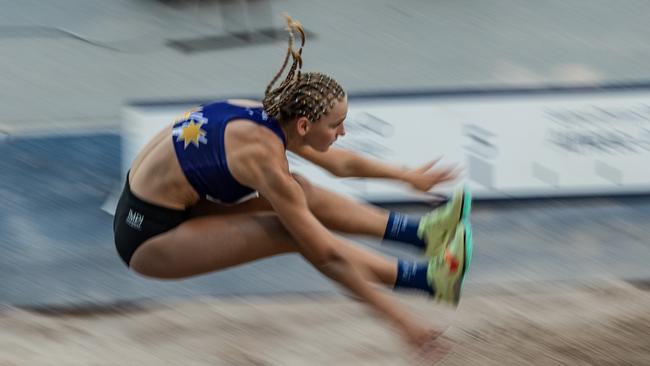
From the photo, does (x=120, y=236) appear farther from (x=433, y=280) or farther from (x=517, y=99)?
(x=517, y=99)

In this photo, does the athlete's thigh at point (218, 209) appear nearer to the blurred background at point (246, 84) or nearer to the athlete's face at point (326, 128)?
the athlete's face at point (326, 128)

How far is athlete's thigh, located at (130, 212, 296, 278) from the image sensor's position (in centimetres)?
443

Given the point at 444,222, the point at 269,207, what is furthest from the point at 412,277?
the point at 269,207

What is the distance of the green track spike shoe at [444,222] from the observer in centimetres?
472

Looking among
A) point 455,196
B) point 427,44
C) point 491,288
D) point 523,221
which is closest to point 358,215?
point 455,196

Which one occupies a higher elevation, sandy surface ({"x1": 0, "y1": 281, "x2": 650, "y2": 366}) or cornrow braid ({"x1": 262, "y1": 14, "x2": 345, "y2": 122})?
cornrow braid ({"x1": 262, "y1": 14, "x2": 345, "y2": 122})

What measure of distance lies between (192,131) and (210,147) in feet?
0.36

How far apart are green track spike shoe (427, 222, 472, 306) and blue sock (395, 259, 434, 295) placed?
0.8 inches

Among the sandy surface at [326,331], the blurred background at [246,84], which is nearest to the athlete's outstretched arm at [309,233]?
the sandy surface at [326,331]

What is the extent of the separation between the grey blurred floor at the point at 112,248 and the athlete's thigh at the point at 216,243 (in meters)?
2.04

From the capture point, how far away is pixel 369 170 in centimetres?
481

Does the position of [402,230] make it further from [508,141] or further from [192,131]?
[508,141]

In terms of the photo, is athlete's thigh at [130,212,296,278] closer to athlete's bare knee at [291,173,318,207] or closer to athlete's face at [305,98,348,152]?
athlete's bare knee at [291,173,318,207]

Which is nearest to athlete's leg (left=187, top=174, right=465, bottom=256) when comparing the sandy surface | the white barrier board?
the sandy surface
